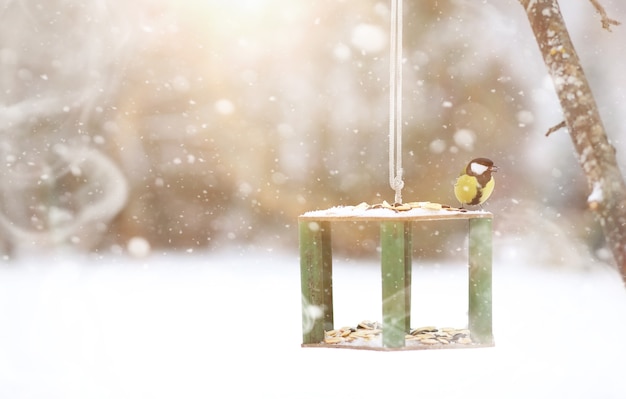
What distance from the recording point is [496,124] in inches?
145

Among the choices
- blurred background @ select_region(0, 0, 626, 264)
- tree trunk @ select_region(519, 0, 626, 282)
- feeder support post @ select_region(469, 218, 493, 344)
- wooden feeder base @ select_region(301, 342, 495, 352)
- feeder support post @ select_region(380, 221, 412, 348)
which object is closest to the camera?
wooden feeder base @ select_region(301, 342, 495, 352)

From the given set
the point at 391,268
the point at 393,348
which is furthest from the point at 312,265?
the point at 393,348

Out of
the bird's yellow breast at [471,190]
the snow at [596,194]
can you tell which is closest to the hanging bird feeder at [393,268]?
the bird's yellow breast at [471,190]

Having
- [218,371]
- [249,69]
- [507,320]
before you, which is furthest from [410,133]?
[218,371]

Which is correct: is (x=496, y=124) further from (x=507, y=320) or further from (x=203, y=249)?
(x=203, y=249)

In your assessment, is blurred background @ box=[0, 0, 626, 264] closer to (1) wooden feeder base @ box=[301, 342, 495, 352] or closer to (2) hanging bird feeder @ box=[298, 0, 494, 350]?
(2) hanging bird feeder @ box=[298, 0, 494, 350]

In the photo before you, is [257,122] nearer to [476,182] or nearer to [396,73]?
[476,182]

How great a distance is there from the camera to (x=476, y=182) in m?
1.76

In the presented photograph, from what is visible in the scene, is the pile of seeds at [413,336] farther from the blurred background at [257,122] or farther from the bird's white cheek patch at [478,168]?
the blurred background at [257,122]

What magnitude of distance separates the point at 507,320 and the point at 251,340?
1169 millimetres

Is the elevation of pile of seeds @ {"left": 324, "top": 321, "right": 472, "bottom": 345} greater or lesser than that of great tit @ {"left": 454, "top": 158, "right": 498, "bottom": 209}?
lesser

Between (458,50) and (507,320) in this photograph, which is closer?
(507,320)

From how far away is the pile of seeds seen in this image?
1598 millimetres

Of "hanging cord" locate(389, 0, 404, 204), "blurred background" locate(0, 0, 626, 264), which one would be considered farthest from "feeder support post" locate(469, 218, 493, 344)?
"blurred background" locate(0, 0, 626, 264)
